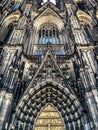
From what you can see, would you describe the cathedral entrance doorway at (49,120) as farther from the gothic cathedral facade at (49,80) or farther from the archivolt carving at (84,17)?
the archivolt carving at (84,17)

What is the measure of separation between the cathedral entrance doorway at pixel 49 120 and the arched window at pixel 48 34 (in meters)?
7.31

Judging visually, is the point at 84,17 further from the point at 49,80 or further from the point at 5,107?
the point at 5,107

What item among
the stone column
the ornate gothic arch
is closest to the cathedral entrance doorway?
the ornate gothic arch

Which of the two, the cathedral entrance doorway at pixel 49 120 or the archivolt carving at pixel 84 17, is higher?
the archivolt carving at pixel 84 17

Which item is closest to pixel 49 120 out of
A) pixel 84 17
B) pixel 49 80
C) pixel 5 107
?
pixel 49 80

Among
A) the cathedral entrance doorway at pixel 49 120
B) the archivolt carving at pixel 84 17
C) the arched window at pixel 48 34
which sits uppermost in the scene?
the archivolt carving at pixel 84 17

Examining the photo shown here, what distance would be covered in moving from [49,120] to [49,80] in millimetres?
2653

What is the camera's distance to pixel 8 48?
16.4 meters

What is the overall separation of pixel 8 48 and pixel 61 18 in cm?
886

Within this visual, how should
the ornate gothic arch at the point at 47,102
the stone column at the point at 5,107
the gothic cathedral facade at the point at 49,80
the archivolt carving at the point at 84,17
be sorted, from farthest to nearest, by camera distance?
the archivolt carving at the point at 84,17, the ornate gothic arch at the point at 47,102, the gothic cathedral facade at the point at 49,80, the stone column at the point at 5,107

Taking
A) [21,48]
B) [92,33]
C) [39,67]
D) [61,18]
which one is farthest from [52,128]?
[61,18]

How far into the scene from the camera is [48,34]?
21391mm

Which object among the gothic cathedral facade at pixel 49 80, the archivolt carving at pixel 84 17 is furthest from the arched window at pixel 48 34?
the archivolt carving at pixel 84 17

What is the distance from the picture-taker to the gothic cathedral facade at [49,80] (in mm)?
12406
